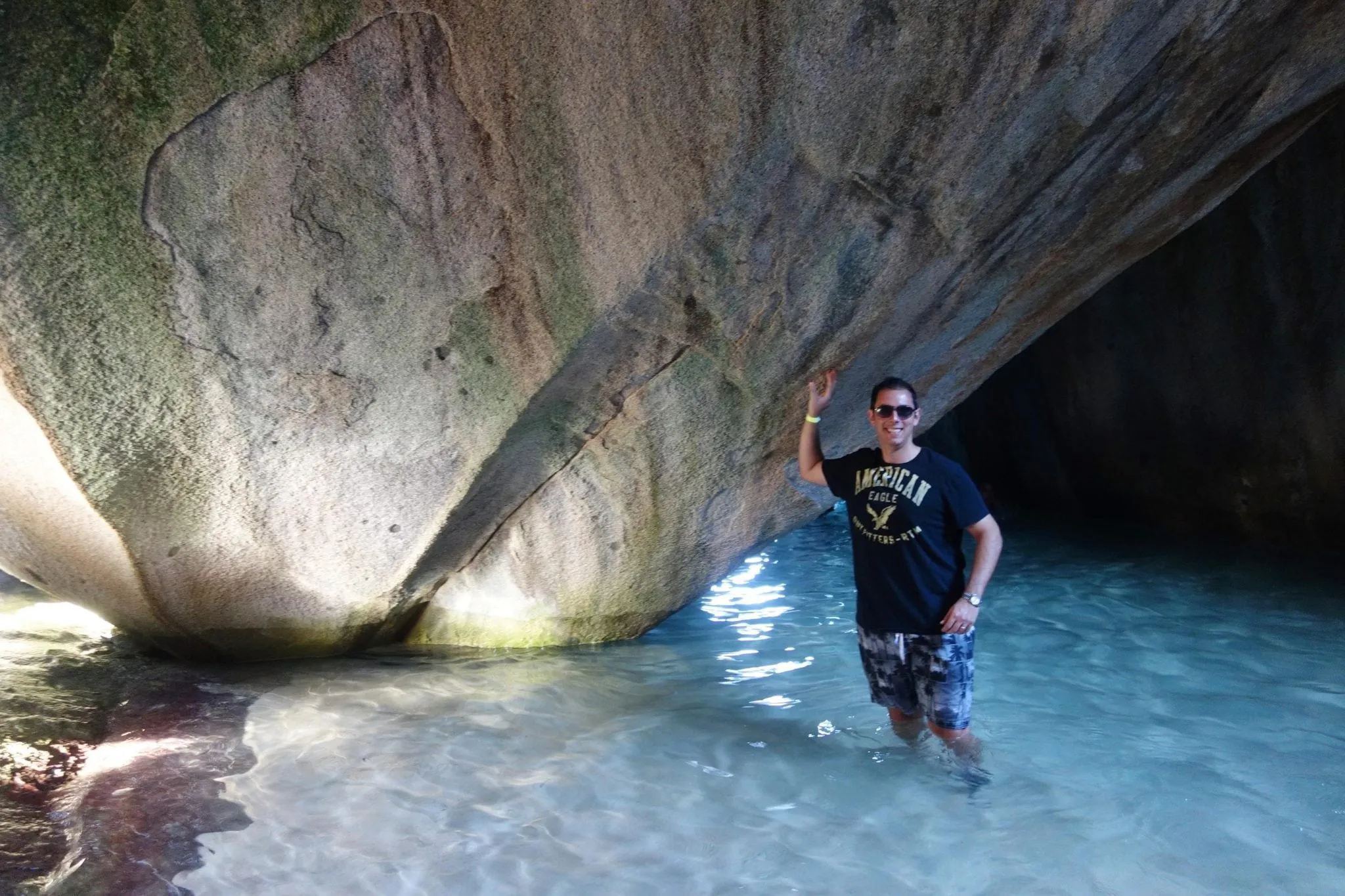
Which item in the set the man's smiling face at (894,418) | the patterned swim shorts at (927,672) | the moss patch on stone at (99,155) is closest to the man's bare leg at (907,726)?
the patterned swim shorts at (927,672)

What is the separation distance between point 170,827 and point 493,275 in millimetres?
2303

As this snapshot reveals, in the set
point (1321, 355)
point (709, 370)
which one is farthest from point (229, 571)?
point (1321, 355)

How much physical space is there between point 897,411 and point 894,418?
3 centimetres

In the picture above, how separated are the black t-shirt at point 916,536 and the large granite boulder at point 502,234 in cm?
99

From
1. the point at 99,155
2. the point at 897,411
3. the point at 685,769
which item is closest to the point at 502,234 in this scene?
the point at 99,155

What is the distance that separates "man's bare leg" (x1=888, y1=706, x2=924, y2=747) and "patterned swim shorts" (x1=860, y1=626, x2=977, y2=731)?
0.57ft

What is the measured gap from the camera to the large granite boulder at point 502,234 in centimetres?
367

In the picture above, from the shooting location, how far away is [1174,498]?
905cm

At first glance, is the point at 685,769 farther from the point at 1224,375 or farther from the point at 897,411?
the point at 1224,375

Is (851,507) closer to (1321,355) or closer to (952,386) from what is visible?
(952,386)

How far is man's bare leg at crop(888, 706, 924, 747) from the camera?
13.4 feet

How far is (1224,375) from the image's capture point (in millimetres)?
8320

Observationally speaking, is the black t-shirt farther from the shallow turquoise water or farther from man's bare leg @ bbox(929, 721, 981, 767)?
the shallow turquoise water

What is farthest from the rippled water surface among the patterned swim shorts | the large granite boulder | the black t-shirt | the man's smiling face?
the man's smiling face
